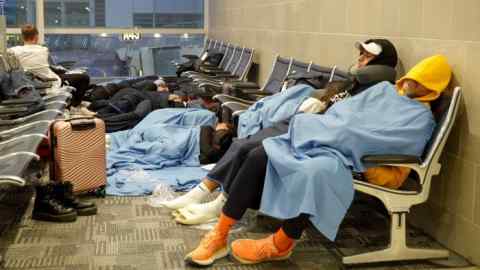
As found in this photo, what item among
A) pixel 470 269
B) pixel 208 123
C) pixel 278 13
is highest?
pixel 278 13

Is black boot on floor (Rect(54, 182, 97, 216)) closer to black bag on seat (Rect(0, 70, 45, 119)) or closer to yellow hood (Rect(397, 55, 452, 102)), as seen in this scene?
black bag on seat (Rect(0, 70, 45, 119))


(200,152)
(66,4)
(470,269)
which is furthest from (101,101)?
(470,269)

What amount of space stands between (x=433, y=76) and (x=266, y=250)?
3.69 ft

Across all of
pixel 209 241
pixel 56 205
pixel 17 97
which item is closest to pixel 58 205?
pixel 56 205

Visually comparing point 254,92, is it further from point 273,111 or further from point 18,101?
point 18,101

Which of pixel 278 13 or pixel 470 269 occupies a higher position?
pixel 278 13

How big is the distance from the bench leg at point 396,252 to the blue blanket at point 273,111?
102cm

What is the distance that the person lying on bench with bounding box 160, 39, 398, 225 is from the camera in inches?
137

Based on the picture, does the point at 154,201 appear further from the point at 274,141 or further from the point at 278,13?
the point at 278,13

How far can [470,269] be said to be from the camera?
299 cm

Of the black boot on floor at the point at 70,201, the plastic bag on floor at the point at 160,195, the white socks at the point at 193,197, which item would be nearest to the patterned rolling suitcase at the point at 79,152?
the black boot on floor at the point at 70,201

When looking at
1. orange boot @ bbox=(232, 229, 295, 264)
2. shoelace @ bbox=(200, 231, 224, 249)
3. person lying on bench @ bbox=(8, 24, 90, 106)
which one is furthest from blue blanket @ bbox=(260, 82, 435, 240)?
person lying on bench @ bbox=(8, 24, 90, 106)

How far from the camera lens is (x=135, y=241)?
3.28 meters

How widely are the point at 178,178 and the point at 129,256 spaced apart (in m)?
1.31
